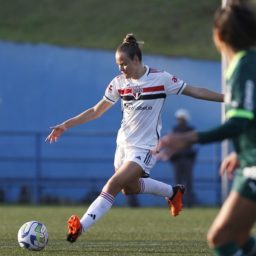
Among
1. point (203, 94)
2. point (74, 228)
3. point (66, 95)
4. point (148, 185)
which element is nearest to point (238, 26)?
point (74, 228)

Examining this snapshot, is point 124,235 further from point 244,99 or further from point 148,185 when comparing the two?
point 244,99

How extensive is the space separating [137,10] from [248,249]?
31034 mm

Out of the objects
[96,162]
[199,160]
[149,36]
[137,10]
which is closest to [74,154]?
[96,162]

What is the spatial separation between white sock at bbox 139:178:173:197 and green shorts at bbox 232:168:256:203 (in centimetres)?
518

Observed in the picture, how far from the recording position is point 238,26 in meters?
6.77

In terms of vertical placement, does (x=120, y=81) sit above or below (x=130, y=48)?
below

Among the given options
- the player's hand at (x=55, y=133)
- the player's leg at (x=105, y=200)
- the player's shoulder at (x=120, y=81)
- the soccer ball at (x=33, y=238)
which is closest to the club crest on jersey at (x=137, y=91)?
the player's shoulder at (x=120, y=81)

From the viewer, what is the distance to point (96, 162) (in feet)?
84.8

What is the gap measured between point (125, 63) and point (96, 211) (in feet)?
5.29

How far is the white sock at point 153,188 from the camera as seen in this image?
1204 centimetres

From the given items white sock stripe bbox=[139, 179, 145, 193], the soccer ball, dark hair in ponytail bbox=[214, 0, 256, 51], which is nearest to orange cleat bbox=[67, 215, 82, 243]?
the soccer ball

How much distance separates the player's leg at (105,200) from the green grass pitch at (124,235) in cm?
24

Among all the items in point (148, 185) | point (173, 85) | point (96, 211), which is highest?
point (173, 85)

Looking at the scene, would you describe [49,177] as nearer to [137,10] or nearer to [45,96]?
[45,96]
